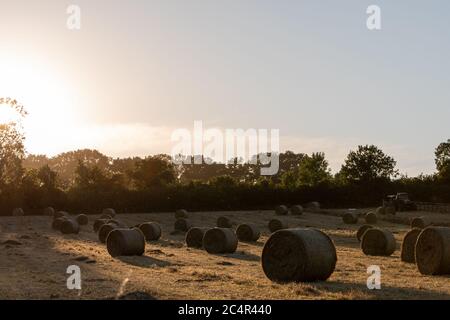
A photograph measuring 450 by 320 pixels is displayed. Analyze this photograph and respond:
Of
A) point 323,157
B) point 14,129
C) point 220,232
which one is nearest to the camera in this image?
point 220,232

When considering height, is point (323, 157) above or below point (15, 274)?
above

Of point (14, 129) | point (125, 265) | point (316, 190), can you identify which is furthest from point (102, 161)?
point (125, 265)

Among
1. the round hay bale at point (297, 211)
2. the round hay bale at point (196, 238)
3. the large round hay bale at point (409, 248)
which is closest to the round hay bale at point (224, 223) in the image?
the round hay bale at point (196, 238)

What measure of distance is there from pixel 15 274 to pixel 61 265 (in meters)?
2.67

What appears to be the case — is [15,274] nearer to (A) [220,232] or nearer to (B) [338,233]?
(A) [220,232]

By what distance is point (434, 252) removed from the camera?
65.2 feet

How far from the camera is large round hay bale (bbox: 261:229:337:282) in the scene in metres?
17.2

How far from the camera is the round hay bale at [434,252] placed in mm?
19609

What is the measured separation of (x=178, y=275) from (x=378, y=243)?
39.4 feet

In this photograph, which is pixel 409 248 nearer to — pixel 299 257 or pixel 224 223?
pixel 299 257


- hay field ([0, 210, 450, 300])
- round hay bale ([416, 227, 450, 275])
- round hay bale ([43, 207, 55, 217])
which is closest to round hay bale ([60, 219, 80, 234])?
hay field ([0, 210, 450, 300])

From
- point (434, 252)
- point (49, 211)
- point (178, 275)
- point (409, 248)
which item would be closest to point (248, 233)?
point (409, 248)

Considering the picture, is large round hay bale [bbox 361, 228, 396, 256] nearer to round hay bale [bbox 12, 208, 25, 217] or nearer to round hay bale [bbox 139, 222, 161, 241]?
round hay bale [bbox 139, 222, 161, 241]
